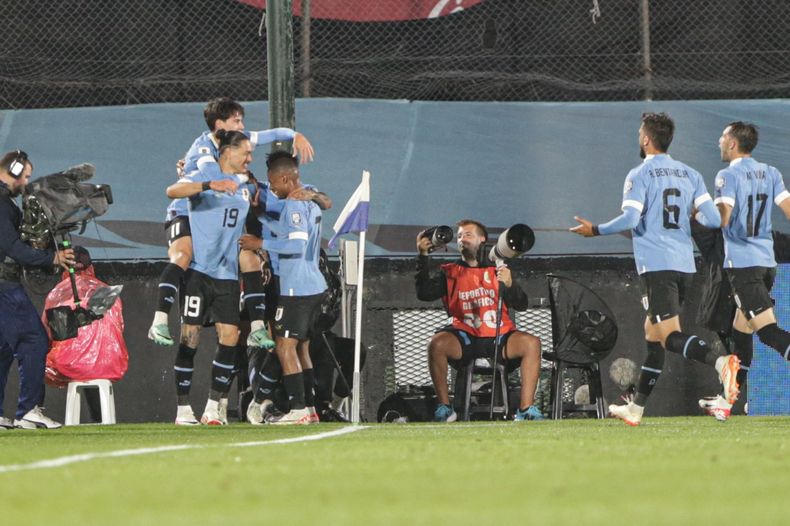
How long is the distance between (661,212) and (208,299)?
305 cm

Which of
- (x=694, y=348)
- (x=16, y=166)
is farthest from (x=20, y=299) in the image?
(x=694, y=348)

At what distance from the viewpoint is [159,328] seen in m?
8.87

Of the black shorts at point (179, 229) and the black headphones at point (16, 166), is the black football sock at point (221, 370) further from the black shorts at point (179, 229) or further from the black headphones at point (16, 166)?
the black headphones at point (16, 166)

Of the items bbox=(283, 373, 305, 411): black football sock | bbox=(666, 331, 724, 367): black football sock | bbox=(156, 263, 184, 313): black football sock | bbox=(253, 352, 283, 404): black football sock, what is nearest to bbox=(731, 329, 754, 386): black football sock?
bbox=(666, 331, 724, 367): black football sock

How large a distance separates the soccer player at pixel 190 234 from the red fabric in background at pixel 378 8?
322 cm

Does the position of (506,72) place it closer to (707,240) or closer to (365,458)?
(707,240)

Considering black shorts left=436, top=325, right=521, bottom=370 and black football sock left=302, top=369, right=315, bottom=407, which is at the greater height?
black shorts left=436, top=325, right=521, bottom=370

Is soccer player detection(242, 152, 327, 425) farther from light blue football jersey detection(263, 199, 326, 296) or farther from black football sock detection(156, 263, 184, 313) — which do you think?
black football sock detection(156, 263, 184, 313)

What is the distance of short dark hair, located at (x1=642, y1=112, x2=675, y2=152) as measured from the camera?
8.64 metres

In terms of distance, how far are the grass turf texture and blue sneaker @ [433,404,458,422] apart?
12.0 ft

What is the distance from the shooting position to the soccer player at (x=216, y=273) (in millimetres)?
9203

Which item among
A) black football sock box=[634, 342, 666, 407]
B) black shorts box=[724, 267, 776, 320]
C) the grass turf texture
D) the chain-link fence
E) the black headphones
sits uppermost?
the chain-link fence

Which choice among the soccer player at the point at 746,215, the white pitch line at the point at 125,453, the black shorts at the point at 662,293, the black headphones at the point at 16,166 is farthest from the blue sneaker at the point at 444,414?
the black headphones at the point at 16,166

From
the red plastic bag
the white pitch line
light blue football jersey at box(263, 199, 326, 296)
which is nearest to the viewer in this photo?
the white pitch line
